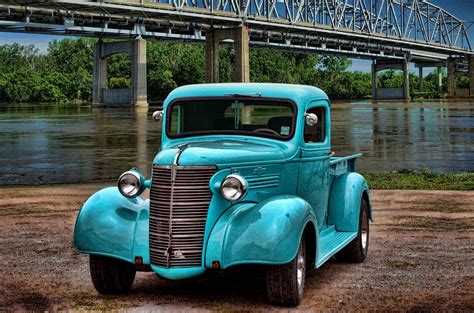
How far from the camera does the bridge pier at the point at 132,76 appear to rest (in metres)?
99.6

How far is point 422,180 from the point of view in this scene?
A: 665 inches

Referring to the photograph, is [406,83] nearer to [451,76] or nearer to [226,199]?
[451,76]

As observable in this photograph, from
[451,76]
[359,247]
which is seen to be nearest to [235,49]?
[451,76]

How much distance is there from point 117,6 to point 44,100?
78.6 metres

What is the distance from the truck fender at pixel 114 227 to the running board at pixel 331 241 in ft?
5.64

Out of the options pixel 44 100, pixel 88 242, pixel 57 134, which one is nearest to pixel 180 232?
pixel 88 242

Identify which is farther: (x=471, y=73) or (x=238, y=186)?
(x=471, y=73)

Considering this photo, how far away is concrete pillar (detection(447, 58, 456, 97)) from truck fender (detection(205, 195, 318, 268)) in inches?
6748

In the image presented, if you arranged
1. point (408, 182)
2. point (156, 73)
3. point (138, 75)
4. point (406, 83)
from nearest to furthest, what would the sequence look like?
point (408, 182), point (138, 75), point (156, 73), point (406, 83)

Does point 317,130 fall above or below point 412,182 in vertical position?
above

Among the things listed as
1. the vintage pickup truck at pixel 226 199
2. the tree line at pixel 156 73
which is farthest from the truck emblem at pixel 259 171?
the tree line at pixel 156 73

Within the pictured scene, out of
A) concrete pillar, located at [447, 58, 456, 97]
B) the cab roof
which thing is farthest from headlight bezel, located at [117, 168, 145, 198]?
concrete pillar, located at [447, 58, 456, 97]

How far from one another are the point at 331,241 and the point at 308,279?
0.50 m

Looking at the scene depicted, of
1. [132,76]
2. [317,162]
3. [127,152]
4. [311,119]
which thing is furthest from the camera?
[132,76]
